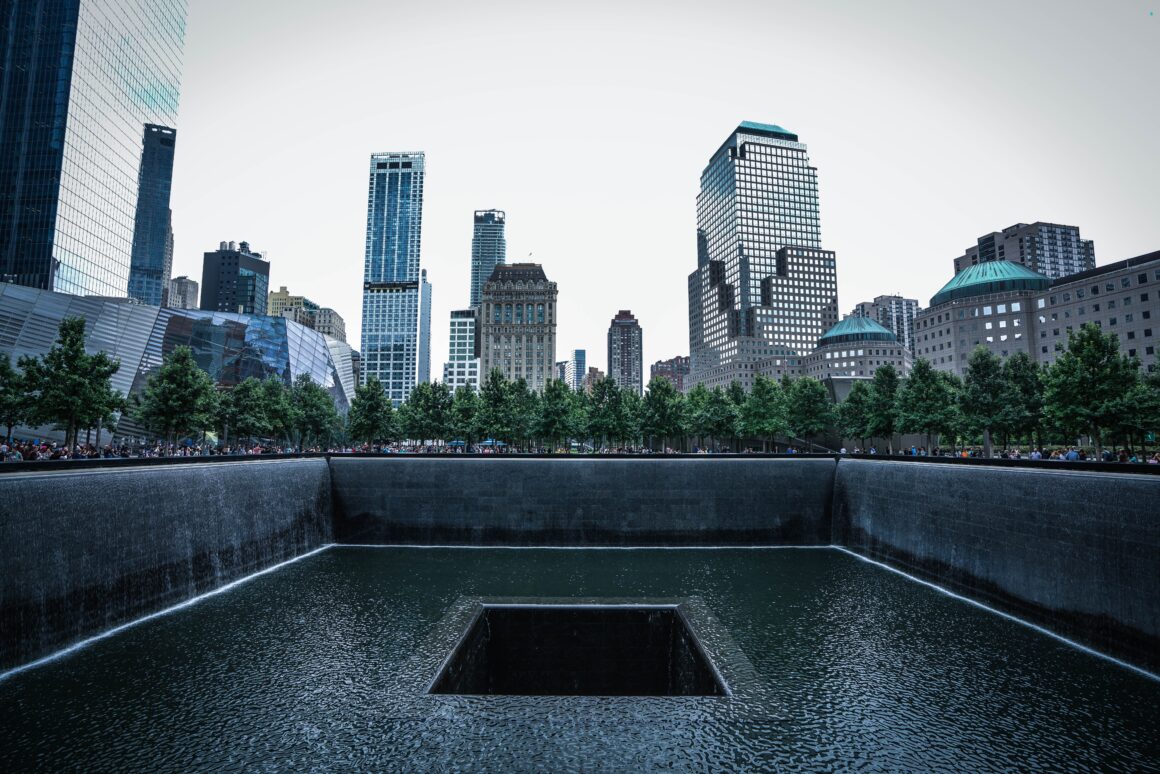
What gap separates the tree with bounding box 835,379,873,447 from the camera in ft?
223

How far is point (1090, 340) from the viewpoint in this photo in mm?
42156

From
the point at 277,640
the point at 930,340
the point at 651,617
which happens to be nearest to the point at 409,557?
the point at 277,640

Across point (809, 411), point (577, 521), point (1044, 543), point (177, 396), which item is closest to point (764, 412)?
point (809, 411)

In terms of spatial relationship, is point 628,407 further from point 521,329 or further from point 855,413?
point 521,329

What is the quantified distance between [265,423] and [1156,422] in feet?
244

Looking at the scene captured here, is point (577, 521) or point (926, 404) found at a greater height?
point (926, 404)

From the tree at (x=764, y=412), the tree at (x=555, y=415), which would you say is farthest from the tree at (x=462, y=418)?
the tree at (x=764, y=412)

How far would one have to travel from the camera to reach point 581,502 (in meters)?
30.0

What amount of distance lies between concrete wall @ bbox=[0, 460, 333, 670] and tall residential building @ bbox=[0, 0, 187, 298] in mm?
102757

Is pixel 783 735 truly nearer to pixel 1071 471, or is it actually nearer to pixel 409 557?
pixel 1071 471

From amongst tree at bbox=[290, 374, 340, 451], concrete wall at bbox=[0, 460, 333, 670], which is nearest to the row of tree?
tree at bbox=[290, 374, 340, 451]

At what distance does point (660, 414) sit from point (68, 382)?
53.8 meters

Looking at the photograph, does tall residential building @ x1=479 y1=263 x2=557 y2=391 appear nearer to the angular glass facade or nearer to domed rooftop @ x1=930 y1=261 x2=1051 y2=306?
the angular glass facade

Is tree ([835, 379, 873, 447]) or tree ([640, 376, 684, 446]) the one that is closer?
tree ([835, 379, 873, 447])
